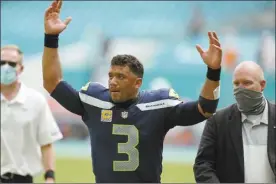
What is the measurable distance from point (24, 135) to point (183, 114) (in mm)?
2097

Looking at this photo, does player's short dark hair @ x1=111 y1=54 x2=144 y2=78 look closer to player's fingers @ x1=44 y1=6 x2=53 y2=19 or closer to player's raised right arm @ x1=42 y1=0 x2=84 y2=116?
player's raised right arm @ x1=42 y1=0 x2=84 y2=116

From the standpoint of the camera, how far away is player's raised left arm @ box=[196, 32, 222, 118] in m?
4.63

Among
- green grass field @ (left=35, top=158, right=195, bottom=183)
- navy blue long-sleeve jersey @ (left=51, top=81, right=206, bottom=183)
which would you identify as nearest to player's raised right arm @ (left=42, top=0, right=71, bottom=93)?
navy blue long-sleeve jersey @ (left=51, top=81, right=206, bottom=183)

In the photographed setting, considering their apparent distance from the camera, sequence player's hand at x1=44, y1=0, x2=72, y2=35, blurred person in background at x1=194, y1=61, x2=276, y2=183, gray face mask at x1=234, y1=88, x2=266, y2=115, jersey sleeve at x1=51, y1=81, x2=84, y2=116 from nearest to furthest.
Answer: player's hand at x1=44, y1=0, x2=72, y2=35, jersey sleeve at x1=51, y1=81, x2=84, y2=116, blurred person in background at x1=194, y1=61, x2=276, y2=183, gray face mask at x1=234, y1=88, x2=266, y2=115

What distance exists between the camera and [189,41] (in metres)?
23.3


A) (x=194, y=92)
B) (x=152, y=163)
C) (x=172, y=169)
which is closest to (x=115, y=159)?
(x=152, y=163)

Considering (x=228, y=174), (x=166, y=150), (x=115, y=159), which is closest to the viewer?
(x=115, y=159)

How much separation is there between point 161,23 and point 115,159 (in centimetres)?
1988

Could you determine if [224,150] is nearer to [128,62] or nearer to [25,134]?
[128,62]

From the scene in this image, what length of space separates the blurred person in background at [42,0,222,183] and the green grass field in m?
7.51

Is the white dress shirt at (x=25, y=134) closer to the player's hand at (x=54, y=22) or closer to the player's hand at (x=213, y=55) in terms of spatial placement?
the player's hand at (x=54, y=22)

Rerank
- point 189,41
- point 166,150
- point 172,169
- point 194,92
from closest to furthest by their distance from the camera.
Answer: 1. point 172,169
2. point 166,150
3. point 194,92
4. point 189,41

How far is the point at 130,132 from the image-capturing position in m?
5.08

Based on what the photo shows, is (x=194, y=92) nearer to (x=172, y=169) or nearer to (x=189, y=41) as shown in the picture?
(x=189, y=41)
